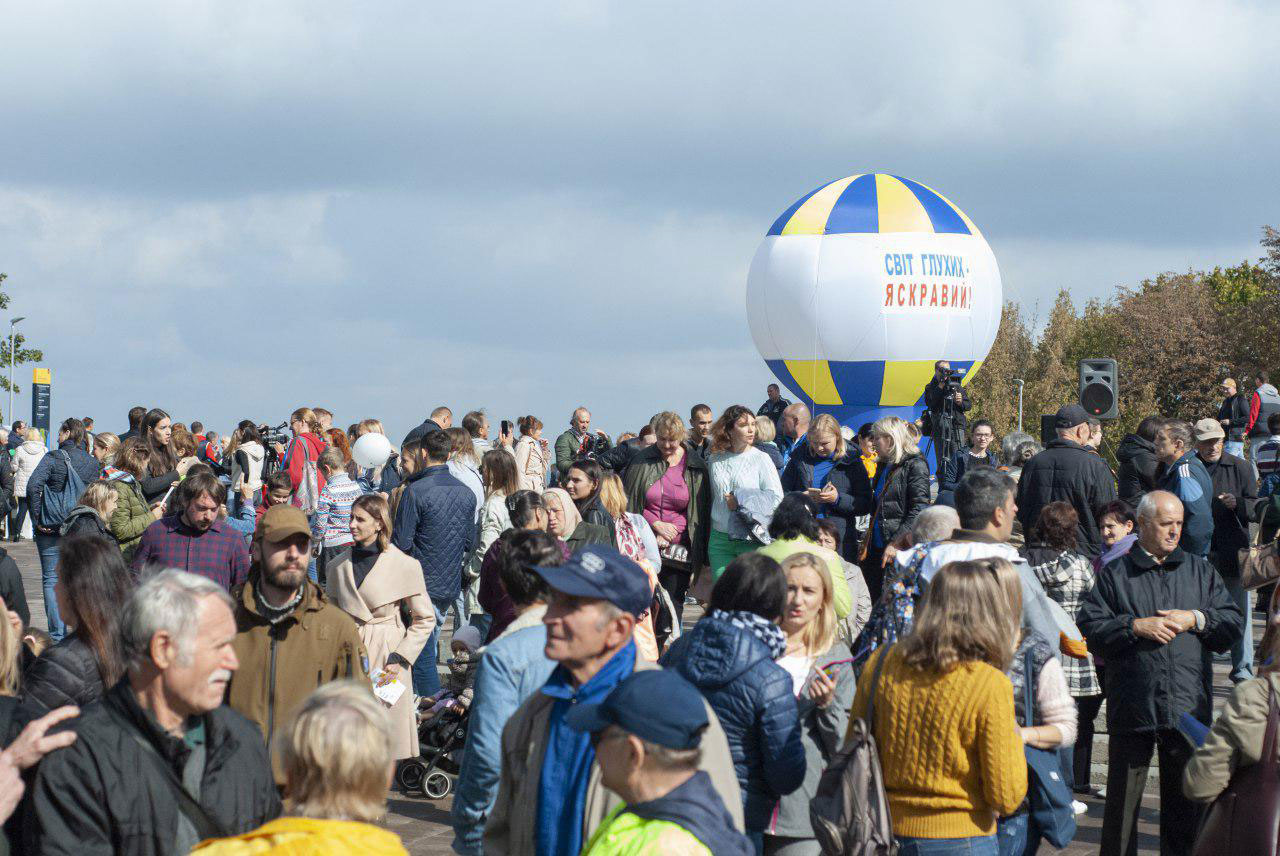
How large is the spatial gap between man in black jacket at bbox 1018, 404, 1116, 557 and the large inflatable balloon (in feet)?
64.9

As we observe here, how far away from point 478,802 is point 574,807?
110cm

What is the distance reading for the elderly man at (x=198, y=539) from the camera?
8.09 metres

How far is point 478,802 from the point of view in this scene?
4.71 meters

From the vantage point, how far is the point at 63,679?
180 inches

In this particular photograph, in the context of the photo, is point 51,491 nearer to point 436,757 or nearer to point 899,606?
point 436,757

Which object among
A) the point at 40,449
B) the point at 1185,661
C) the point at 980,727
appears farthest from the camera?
the point at 40,449

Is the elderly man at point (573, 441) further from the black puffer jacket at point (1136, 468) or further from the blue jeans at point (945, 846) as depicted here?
the blue jeans at point (945, 846)

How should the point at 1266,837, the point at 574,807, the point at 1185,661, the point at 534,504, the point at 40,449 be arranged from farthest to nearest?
1. the point at 40,449
2. the point at 534,504
3. the point at 1185,661
4. the point at 1266,837
5. the point at 574,807

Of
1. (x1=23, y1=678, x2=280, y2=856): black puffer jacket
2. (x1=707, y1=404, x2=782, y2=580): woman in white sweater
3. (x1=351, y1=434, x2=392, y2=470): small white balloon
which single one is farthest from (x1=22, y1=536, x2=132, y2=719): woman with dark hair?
(x1=351, y1=434, x2=392, y2=470): small white balloon

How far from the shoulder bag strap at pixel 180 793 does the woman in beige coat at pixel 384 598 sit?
420 cm

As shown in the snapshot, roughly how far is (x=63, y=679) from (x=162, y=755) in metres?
1.32

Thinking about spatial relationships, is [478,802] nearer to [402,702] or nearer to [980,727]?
[980,727]

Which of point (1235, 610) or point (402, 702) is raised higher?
point (1235, 610)

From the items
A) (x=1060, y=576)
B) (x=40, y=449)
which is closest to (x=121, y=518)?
(x=1060, y=576)
